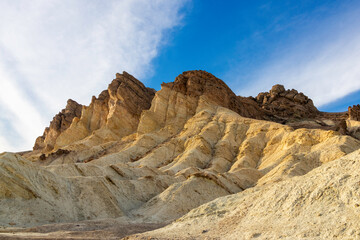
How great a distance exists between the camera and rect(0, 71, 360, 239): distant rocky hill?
40.1 feet

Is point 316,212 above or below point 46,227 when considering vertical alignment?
below

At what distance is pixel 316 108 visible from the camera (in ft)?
305

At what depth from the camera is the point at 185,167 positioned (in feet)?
132

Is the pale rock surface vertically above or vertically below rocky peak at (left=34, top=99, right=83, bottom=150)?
below

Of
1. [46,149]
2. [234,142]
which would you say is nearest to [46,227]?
[234,142]

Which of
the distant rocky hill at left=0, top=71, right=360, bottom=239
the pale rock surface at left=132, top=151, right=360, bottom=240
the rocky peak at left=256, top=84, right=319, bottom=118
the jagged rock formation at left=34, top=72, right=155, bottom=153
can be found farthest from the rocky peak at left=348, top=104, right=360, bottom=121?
the pale rock surface at left=132, top=151, right=360, bottom=240

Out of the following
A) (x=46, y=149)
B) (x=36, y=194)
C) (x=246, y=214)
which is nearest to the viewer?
(x=246, y=214)

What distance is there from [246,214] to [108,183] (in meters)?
16.8

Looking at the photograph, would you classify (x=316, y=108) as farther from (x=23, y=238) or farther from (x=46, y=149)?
(x=23, y=238)

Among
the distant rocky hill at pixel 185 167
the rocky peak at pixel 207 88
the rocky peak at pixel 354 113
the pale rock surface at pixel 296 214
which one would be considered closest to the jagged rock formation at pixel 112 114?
the distant rocky hill at pixel 185 167

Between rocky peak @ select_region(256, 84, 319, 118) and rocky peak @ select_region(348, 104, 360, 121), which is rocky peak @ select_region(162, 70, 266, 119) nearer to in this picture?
rocky peak @ select_region(256, 84, 319, 118)

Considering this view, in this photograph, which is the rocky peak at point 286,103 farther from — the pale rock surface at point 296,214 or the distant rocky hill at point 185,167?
the pale rock surface at point 296,214

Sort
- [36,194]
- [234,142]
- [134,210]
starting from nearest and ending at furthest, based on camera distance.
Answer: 1. [36,194]
2. [134,210]
3. [234,142]

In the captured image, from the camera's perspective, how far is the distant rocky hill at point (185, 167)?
40.1ft
